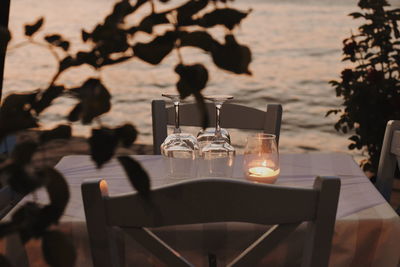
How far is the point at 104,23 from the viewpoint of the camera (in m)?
0.44

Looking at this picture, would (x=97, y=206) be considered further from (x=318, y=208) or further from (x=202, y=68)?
(x=202, y=68)

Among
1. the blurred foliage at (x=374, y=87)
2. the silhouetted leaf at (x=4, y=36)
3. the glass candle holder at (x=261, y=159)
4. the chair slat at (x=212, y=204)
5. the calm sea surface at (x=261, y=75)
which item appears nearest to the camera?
the silhouetted leaf at (x=4, y=36)

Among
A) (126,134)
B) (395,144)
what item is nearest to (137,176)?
(126,134)

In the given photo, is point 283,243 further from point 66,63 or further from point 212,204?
point 66,63

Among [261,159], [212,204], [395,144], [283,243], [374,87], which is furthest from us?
[374,87]

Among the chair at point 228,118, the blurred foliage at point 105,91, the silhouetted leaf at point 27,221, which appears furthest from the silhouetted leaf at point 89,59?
the chair at point 228,118

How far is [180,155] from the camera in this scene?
1.59 meters

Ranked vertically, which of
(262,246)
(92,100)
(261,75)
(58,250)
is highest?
(92,100)

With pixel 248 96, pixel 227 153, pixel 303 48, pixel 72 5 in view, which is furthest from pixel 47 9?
pixel 227 153

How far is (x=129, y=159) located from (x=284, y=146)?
4.28m

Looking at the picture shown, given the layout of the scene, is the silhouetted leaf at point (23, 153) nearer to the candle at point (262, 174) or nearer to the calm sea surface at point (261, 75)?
the candle at point (262, 174)

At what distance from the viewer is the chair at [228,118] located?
215 cm

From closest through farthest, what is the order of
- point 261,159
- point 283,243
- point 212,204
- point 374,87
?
point 212,204
point 283,243
point 261,159
point 374,87

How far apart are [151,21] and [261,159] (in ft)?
3.68
